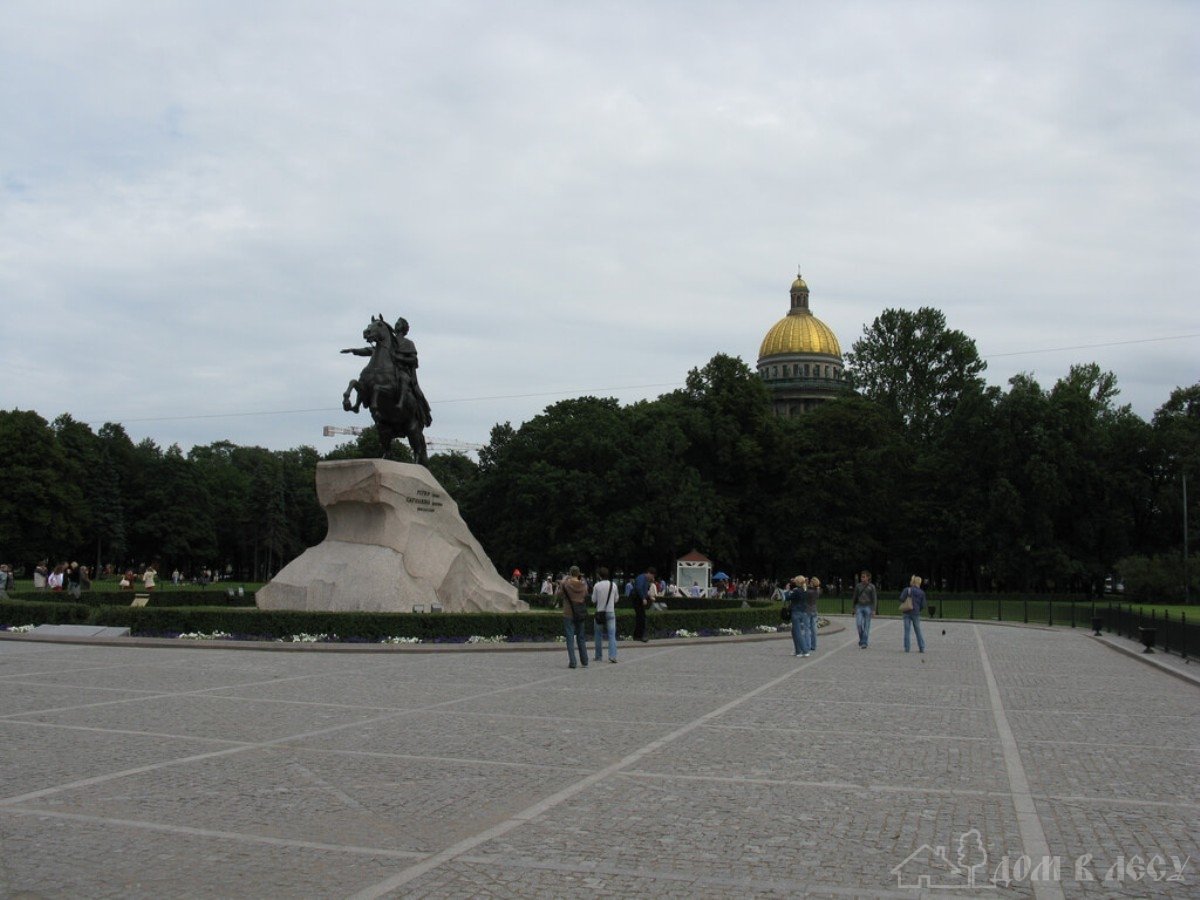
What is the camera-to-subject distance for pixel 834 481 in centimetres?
6931

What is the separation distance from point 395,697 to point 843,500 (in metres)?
56.9

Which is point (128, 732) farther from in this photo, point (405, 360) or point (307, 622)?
point (405, 360)

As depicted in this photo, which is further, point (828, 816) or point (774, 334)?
point (774, 334)

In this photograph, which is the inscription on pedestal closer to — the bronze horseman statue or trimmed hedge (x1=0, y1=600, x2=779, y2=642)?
the bronze horseman statue

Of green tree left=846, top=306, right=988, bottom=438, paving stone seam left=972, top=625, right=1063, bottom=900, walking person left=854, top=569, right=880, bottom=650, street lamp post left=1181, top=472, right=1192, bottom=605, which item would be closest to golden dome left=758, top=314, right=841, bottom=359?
green tree left=846, top=306, right=988, bottom=438

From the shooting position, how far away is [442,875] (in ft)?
22.2

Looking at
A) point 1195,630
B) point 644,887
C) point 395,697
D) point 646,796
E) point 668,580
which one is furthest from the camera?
point 668,580

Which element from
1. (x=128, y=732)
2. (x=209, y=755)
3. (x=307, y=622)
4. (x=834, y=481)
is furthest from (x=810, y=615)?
(x=834, y=481)

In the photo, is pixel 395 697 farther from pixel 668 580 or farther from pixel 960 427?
pixel 960 427

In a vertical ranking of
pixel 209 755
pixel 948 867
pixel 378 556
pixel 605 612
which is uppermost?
Answer: pixel 378 556

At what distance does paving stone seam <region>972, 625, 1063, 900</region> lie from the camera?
6.67 m

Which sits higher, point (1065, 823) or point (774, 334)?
point (774, 334)

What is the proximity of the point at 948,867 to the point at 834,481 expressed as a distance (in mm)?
63387

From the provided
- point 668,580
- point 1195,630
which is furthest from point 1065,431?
point 1195,630
